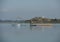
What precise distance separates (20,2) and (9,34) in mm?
676

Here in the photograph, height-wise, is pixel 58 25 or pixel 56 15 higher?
pixel 56 15

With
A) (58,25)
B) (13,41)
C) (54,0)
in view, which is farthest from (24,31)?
(54,0)

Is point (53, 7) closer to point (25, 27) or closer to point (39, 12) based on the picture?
point (39, 12)

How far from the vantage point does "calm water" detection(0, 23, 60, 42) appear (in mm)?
2291

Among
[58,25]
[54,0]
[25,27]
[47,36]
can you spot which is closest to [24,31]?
[25,27]

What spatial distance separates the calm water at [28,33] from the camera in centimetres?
→ 229

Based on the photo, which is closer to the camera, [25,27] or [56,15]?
[56,15]

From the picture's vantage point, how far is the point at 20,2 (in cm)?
228

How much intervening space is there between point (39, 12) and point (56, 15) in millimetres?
321

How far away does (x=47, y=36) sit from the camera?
2.43m

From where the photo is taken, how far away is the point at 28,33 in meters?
2.39

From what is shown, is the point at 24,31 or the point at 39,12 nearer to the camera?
the point at 39,12

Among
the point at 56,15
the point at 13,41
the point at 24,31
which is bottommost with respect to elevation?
the point at 13,41

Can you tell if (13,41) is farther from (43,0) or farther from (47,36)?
(43,0)
